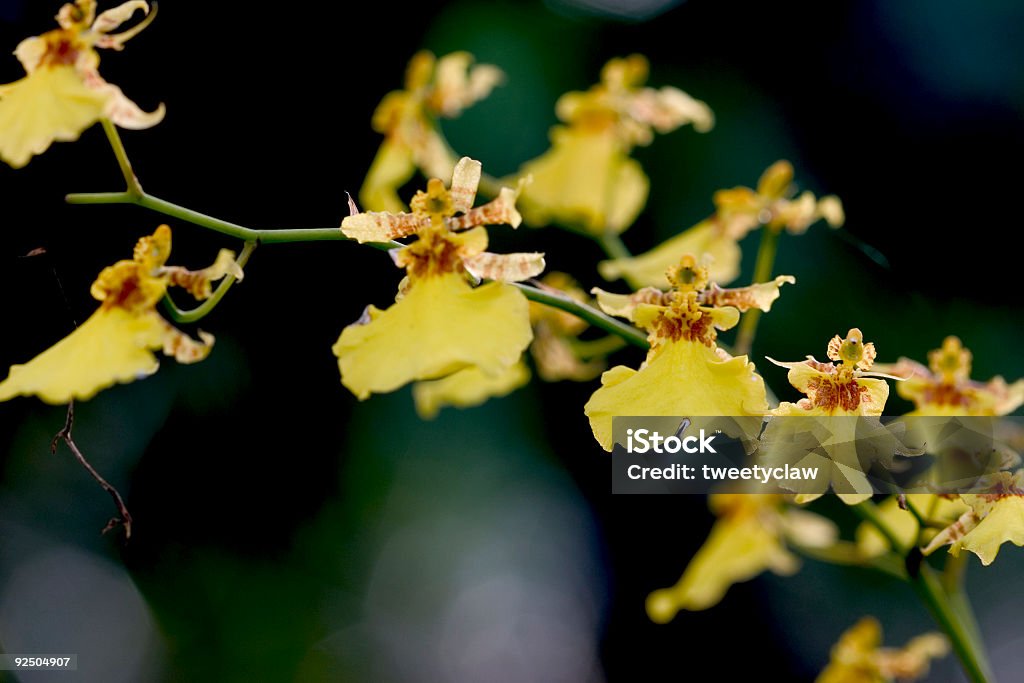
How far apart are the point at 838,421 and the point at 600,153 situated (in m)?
1.05

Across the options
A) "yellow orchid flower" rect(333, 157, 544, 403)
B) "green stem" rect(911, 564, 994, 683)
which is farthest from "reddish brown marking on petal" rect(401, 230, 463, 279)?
"green stem" rect(911, 564, 994, 683)

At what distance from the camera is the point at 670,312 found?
0.93m

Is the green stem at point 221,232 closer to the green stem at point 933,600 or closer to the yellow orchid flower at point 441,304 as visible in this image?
the yellow orchid flower at point 441,304

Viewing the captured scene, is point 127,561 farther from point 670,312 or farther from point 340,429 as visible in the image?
point 670,312

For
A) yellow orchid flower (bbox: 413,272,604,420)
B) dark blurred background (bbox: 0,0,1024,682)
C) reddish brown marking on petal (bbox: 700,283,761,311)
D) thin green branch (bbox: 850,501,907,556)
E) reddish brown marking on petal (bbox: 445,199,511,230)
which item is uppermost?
reddish brown marking on petal (bbox: 445,199,511,230)

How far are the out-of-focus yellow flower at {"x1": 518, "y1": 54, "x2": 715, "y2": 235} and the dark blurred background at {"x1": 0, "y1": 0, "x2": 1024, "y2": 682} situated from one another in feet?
2.93

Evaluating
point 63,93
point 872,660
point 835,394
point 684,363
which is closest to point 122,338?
point 63,93

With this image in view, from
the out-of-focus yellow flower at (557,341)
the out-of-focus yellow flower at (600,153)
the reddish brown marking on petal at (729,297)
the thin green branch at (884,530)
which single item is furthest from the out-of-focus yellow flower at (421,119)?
the thin green branch at (884,530)

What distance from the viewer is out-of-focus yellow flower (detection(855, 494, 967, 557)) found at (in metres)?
0.97

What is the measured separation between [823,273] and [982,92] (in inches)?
41.3

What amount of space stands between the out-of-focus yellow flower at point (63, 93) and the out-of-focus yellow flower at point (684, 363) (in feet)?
1.65

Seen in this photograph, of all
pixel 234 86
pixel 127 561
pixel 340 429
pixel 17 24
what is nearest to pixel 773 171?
pixel 17 24

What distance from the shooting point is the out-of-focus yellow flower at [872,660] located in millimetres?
1535

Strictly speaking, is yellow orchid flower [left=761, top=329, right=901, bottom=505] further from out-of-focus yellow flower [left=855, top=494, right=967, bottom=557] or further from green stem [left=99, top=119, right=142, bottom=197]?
green stem [left=99, top=119, right=142, bottom=197]
